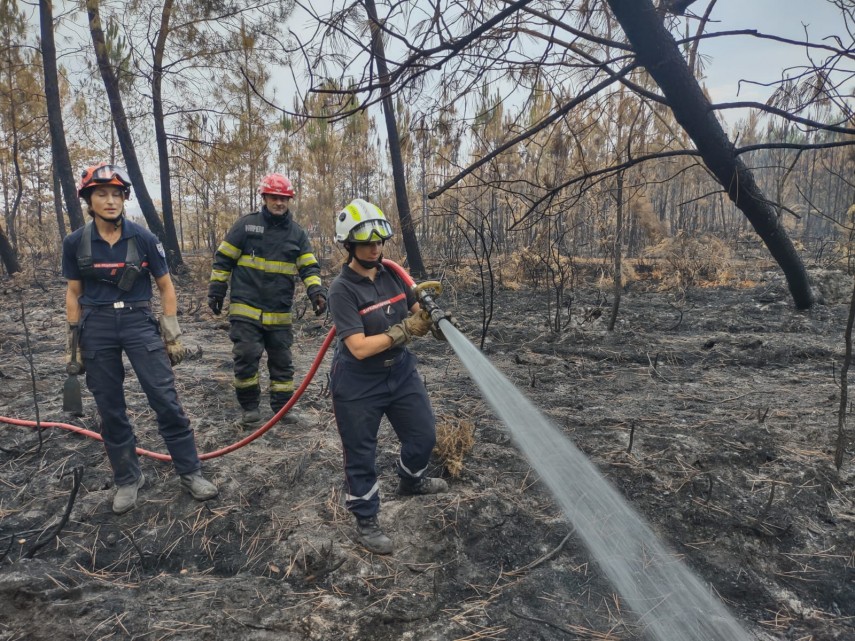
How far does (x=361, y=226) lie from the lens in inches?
96.4

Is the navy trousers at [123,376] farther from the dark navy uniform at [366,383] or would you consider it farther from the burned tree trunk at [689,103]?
the burned tree trunk at [689,103]

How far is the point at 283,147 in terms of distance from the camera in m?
20.0

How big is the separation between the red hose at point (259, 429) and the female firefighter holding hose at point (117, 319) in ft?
1.33

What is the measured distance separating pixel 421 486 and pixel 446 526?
13.4 inches

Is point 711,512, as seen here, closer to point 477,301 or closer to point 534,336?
point 534,336

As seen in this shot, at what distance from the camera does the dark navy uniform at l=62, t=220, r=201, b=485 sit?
2898 millimetres

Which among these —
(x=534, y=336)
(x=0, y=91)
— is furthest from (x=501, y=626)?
(x=0, y=91)

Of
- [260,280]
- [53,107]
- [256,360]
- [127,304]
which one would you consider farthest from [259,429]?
[53,107]

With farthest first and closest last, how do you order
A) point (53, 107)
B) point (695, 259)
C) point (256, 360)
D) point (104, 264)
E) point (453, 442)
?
point (53, 107)
point (695, 259)
point (256, 360)
point (453, 442)
point (104, 264)

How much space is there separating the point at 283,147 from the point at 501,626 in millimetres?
20309

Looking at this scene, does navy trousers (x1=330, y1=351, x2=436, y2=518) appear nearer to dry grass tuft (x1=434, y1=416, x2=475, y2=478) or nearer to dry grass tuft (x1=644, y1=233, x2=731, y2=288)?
dry grass tuft (x1=434, y1=416, x2=475, y2=478)

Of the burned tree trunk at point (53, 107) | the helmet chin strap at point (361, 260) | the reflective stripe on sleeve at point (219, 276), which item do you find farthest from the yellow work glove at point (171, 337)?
the burned tree trunk at point (53, 107)

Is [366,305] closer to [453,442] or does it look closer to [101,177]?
[453,442]

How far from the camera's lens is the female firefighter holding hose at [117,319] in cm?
288
